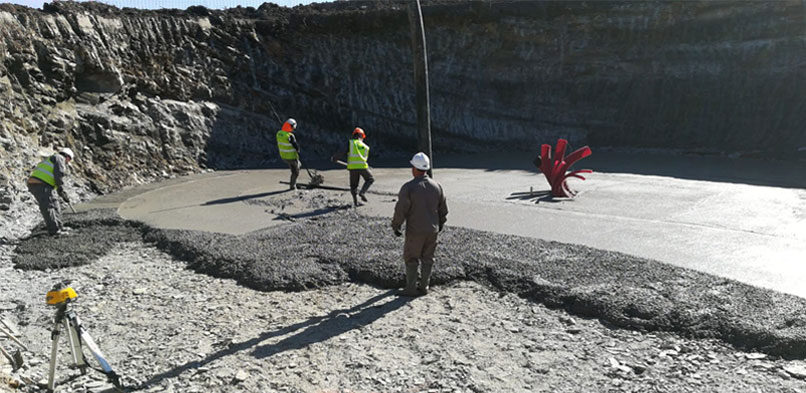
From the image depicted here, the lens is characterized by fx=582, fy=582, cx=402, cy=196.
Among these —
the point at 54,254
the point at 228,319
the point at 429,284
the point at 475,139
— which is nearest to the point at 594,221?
the point at 429,284

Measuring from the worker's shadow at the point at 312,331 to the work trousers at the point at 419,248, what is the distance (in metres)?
0.46

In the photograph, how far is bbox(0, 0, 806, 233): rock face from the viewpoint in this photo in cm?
1500

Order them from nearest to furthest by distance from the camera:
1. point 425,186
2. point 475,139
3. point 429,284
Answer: point 425,186, point 429,284, point 475,139

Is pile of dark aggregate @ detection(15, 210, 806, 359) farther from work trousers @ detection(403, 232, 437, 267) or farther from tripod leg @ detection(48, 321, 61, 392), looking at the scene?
tripod leg @ detection(48, 321, 61, 392)

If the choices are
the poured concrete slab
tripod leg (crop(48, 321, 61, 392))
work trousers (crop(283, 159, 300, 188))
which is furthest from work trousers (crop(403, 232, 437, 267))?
work trousers (crop(283, 159, 300, 188))

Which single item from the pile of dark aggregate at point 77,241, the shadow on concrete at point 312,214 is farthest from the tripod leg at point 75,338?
the shadow on concrete at point 312,214

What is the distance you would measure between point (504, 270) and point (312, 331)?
2.52 metres

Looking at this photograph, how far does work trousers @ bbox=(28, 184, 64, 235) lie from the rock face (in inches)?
171

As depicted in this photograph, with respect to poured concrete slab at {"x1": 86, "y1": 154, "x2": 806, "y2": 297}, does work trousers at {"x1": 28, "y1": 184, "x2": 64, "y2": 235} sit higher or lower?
higher

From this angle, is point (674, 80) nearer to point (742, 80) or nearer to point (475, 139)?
point (742, 80)

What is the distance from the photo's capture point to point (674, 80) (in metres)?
19.5

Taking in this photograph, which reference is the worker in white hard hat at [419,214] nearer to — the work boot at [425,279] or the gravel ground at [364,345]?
the work boot at [425,279]

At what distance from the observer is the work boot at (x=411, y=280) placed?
645cm

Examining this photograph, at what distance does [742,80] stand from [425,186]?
651 inches
